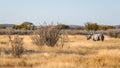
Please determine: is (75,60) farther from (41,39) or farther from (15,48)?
(41,39)

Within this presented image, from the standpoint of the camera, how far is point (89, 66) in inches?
642

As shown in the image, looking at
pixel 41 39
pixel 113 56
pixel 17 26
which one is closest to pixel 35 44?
pixel 41 39

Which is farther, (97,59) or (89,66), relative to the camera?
(97,59)

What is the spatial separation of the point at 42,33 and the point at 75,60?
47.9ft

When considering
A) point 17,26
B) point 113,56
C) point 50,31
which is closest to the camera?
point 113,56

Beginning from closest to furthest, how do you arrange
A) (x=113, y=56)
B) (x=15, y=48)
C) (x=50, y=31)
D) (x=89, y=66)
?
(x=89, y=66), (x=113, y=56), (x=15, y=48), (x=50, y=31)

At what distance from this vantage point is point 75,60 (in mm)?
17875

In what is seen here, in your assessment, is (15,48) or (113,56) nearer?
(113,56)

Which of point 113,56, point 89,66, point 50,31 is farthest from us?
point 50,31

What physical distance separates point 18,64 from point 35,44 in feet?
49.1

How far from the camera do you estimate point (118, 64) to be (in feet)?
56.6

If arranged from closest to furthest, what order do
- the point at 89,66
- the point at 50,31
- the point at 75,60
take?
the point at 89,66 → the point at 75,60 → the point at 50,31

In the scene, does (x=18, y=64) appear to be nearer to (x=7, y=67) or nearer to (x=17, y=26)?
(x=7, y=67)

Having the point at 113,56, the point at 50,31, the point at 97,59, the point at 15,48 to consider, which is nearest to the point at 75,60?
the point at 97,59
